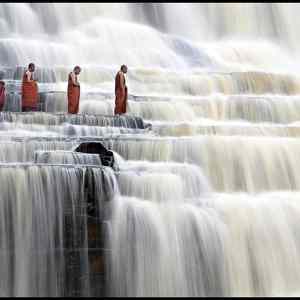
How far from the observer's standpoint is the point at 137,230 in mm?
11391

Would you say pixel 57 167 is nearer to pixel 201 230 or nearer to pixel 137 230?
pixel 137 230

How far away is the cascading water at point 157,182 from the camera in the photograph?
10688mm

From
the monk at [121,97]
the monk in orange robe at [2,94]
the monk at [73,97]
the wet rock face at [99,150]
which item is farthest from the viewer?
the monk at [121,97]

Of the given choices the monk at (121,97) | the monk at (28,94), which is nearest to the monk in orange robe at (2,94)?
the monk at (28,94)

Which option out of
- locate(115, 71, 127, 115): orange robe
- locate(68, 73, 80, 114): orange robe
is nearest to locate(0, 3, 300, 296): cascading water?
locate(115, 71, 127, 115): orange robe

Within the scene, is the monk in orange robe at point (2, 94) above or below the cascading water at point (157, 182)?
above

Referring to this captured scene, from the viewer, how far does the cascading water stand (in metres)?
10.7

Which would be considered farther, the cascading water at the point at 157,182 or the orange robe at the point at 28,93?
the orange robe at the point at 28,93

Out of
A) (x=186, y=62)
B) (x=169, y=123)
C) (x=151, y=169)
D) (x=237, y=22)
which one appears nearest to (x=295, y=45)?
(x=237, y=22)

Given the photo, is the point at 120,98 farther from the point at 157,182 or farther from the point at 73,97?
the point at 157,182

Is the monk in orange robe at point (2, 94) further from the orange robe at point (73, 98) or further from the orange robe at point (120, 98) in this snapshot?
the orange robe at point (120, 98)

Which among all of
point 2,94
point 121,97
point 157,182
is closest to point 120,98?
point 121,97

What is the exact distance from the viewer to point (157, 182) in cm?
1223

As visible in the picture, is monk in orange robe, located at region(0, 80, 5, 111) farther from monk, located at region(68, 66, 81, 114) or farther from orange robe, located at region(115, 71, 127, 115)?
orange robe, located at region(115, 71, 127, 115)
